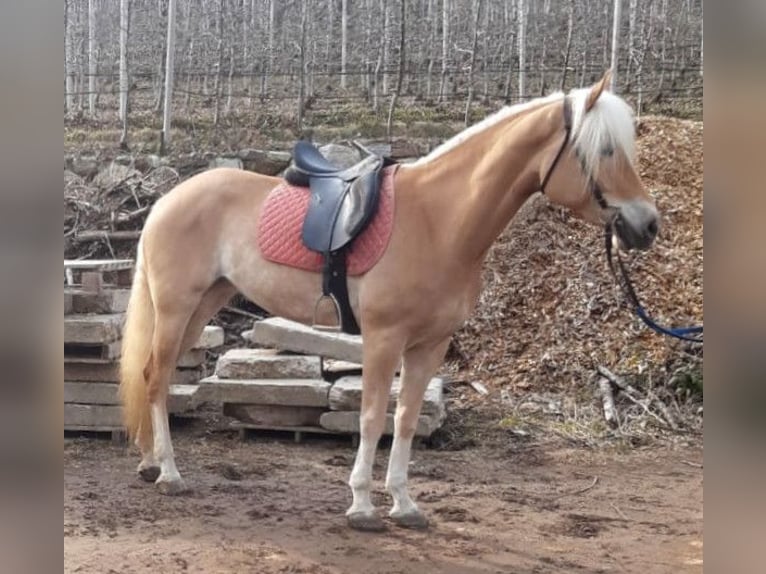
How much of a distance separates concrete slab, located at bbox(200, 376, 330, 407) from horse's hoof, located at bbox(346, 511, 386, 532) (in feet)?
3.94

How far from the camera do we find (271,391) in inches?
171

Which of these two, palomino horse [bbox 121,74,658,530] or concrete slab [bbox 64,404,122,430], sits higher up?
palomino horse [bbox 121,74,658,530]

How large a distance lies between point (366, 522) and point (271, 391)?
1.36m

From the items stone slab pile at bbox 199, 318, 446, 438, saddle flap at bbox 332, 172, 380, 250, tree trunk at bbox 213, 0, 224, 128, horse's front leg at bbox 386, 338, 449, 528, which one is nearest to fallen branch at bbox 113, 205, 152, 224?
tree trunk at bbox 213, 0, 224, 128

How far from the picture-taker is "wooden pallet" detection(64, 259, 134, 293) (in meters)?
4.50

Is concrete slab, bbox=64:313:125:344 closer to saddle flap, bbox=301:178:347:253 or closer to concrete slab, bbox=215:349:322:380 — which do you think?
concrete slab, bbox=215:349:322:380

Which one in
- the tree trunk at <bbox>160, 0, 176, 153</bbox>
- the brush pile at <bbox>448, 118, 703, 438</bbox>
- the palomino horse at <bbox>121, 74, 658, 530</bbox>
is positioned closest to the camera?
the palomino horse at <bbox>121, 74, 658, 530</bbox>

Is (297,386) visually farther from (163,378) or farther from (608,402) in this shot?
(608,402)

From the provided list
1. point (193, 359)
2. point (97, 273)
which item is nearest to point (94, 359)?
point (97, 273)

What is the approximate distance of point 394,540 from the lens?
3092 millimetres

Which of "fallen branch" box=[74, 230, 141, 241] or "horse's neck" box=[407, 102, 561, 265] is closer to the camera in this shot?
"horse's neck" box=[407, 102, 561, 265]

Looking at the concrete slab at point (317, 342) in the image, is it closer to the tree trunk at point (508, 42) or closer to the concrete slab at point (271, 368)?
the concrete slab at point (271, 368)
